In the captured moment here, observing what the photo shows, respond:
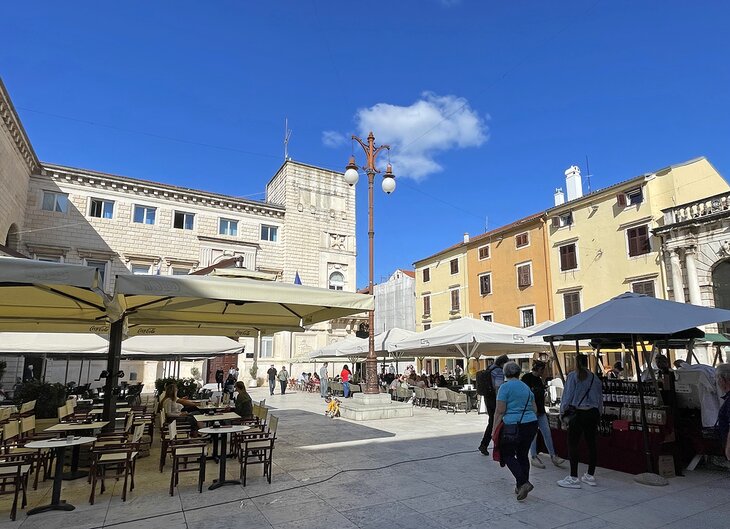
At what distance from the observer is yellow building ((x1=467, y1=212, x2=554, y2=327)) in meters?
26.1

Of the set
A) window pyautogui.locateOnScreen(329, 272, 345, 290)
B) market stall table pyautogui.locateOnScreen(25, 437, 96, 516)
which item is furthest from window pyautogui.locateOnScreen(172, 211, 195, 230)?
market stall table pyautogui.locateOnScreen(25, 437, 96, 516)

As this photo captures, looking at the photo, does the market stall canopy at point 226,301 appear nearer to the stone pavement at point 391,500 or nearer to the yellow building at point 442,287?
the stone pavement at point 391,500

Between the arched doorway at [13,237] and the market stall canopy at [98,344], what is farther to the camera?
the arched doorway at [13,237]

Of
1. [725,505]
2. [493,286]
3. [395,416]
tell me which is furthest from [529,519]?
[493,286]

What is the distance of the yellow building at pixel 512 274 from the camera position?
26.1 m

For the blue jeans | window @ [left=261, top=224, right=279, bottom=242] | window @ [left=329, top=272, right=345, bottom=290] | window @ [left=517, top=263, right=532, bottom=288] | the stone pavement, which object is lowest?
the stone pavement

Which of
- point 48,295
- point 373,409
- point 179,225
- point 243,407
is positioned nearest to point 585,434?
point 243,407

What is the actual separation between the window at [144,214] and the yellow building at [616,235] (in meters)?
25.3

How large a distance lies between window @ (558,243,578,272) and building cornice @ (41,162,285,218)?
65.8 feet

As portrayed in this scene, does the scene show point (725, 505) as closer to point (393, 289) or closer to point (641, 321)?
point (641, 321)

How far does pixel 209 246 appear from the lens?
31.8 meters

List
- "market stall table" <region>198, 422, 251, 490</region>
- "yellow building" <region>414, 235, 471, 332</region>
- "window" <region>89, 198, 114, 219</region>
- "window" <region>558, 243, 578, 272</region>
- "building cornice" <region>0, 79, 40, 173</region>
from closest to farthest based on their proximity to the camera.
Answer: "market stall table" <region>198, 422, 251, 490</region>
"building cornice" <region>0, 79, 40, 173</region>
"window" <region>558, 243, 578, 272</region>
"window" <region>89, 198, 114, 219</region>
"yellow building" <region>414, 235, 471, 332</region>

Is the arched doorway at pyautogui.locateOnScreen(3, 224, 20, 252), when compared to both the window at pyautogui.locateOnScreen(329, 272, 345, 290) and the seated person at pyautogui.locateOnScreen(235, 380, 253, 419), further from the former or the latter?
the seated person at pyautogui.locateOnScreen(235, 380, 253, 419)

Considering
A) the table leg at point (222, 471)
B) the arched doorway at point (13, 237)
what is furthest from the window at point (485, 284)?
the arched doorway at point (13, 237)
